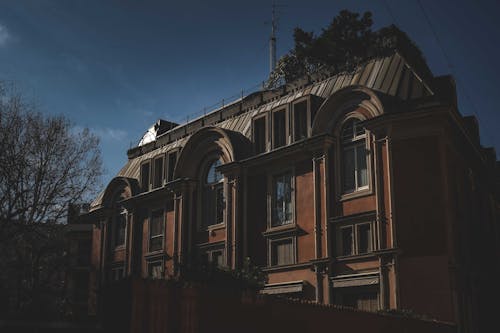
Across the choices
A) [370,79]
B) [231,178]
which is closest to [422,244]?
[370,79]

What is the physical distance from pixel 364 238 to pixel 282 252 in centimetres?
484

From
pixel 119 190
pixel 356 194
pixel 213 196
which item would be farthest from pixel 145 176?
pixel 356 194

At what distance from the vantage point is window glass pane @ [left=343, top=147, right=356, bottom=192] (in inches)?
1098

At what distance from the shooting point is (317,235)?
28.0 m

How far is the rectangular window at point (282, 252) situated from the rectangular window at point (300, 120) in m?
5.03

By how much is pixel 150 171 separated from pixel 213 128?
24.9 ft

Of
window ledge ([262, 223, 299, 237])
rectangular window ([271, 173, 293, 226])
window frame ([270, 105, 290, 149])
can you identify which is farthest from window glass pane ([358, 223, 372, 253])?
window frame ([270, 105, 290, 149])

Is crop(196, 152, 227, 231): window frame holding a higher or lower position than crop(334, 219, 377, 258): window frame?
higher

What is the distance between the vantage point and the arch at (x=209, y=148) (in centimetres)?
3306

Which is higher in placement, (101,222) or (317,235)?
(101,222)

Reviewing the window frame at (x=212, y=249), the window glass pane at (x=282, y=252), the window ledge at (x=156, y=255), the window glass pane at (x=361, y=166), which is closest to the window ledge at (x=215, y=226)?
the window frame at (x=212, y=249)

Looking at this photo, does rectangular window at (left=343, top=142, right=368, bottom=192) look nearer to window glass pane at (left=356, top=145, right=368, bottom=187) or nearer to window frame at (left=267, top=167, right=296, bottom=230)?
window glass pane at (left=356, top=145, right=368, bottom=187)

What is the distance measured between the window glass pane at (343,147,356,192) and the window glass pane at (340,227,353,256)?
185cm

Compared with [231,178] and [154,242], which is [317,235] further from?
[154,242]
